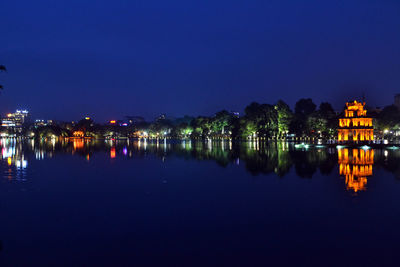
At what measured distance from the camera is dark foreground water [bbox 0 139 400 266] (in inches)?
408

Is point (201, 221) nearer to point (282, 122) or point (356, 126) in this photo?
point (356, 126)

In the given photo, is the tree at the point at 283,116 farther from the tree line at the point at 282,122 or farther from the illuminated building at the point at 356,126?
the illuminated building at the point at 356,126

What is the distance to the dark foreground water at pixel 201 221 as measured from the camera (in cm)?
1035

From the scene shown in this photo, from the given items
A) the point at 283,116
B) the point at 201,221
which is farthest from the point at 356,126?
the point at 201,221

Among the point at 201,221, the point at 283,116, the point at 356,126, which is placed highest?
the point at 283,116

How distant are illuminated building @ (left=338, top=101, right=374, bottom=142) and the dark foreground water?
2067 inches

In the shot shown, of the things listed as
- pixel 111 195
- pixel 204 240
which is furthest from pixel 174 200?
pixel 204 240

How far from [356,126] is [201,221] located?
221 feet

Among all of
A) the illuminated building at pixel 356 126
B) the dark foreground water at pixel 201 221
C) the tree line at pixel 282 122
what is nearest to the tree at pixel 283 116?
the tree line at pixel 282 122

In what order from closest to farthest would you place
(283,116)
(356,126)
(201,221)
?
(201,221) < (356,126) < (283,116)

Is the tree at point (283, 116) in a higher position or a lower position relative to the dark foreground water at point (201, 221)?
higher

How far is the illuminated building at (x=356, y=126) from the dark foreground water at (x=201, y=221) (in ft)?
172

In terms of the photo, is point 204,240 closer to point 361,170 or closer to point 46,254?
point 46,254

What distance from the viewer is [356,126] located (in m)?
74.0
